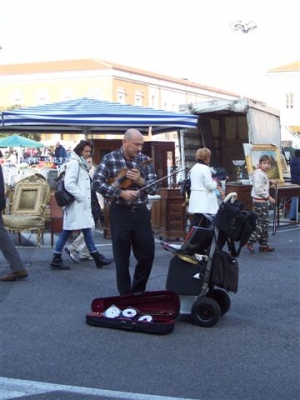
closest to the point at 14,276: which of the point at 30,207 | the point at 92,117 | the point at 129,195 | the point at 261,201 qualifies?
the point at 129,195

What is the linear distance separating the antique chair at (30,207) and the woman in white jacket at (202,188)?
8.85 ft

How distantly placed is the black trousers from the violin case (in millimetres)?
284

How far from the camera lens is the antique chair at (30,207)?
33.4 feet

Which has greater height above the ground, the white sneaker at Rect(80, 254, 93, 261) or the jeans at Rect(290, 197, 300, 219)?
the jeans at Rect(290, 197, 300, 219)

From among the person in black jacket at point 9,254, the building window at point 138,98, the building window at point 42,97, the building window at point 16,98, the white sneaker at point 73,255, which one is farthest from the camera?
the building window at point 16,98

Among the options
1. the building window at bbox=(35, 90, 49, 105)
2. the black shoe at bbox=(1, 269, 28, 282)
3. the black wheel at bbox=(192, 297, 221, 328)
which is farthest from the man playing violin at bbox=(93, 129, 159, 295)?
the building window at bbox=(35, 90, 49, 105)

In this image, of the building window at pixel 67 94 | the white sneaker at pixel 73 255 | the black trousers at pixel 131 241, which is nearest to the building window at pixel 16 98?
the building window at pixel 67 94

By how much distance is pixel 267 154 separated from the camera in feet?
44.3

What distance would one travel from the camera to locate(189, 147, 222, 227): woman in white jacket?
909 centimetres

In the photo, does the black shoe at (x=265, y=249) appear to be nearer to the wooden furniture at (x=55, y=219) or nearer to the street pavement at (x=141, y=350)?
the street pavement at (x=141, y=350)

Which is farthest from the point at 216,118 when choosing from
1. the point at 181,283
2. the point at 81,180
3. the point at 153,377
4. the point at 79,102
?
the point at 153,377

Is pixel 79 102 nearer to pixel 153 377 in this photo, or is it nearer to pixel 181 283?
pixel 181 283

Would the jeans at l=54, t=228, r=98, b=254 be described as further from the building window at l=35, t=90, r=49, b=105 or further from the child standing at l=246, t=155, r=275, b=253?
the building window at l=35, t=90, r=49, b=105

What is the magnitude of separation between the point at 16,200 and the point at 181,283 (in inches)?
236
